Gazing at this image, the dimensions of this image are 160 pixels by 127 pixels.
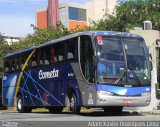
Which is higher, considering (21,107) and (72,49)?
(72,49)

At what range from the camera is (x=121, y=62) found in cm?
2020

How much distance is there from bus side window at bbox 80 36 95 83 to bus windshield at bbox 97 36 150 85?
0.38 meters

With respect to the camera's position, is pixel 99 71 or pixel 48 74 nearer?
pixel 99 71

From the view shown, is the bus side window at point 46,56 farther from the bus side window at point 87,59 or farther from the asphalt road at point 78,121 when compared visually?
the asphalt road at point 78,121

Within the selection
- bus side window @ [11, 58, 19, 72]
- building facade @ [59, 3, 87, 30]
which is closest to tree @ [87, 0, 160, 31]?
bus side window @ [11, 58, 19, 72]

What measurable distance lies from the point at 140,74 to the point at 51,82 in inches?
211

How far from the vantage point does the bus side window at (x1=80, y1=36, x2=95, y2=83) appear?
20.3 meters

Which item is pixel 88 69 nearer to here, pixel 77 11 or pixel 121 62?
pixel 121 62

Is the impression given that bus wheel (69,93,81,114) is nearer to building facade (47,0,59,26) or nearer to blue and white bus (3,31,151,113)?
blue and white bus (3,31,151,113)

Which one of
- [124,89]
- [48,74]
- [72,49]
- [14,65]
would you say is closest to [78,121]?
[124,89]

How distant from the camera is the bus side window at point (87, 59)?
20.3m

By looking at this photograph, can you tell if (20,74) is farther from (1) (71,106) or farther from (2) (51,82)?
(1) (71,106)

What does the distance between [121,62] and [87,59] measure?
1.45 m

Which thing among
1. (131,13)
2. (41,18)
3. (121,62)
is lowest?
(121,62)
